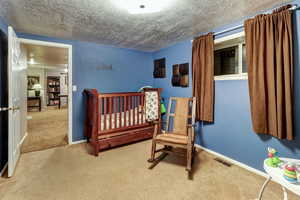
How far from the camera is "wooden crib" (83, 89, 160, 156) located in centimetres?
242

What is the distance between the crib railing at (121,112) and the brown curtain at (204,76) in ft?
3.73

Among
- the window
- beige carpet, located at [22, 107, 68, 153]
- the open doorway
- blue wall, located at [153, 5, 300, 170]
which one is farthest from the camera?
the open doorway

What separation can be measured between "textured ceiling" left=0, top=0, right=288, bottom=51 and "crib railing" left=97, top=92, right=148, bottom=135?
45.8 inches

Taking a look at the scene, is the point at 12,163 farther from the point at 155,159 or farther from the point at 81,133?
the point at 155,159

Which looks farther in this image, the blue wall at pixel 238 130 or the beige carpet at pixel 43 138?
the beige carpet at pixel 43 138

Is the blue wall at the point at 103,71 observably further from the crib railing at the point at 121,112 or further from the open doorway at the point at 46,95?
the crib railing at the point at 121,112

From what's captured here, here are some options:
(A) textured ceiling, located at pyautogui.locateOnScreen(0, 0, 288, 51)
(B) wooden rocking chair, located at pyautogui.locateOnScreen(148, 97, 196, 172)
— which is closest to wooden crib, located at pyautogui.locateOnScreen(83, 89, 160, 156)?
(B) wooden rocking chair, located at pyautogui.locateOnScreen(148, 97, 196, 172)

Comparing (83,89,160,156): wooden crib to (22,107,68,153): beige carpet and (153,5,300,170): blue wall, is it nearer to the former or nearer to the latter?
(22,107,68,153): beige carpet

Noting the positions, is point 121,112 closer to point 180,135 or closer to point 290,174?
point 180,135

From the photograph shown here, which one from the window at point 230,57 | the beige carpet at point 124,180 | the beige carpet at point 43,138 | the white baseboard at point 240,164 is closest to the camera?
the beige carpet at point 124,180

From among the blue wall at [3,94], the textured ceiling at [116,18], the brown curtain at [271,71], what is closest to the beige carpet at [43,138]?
the blue wall at [3,94]

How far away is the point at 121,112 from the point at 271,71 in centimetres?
237

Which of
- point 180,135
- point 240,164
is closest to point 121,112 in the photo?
point 180,135

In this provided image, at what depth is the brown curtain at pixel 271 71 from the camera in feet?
5.24
